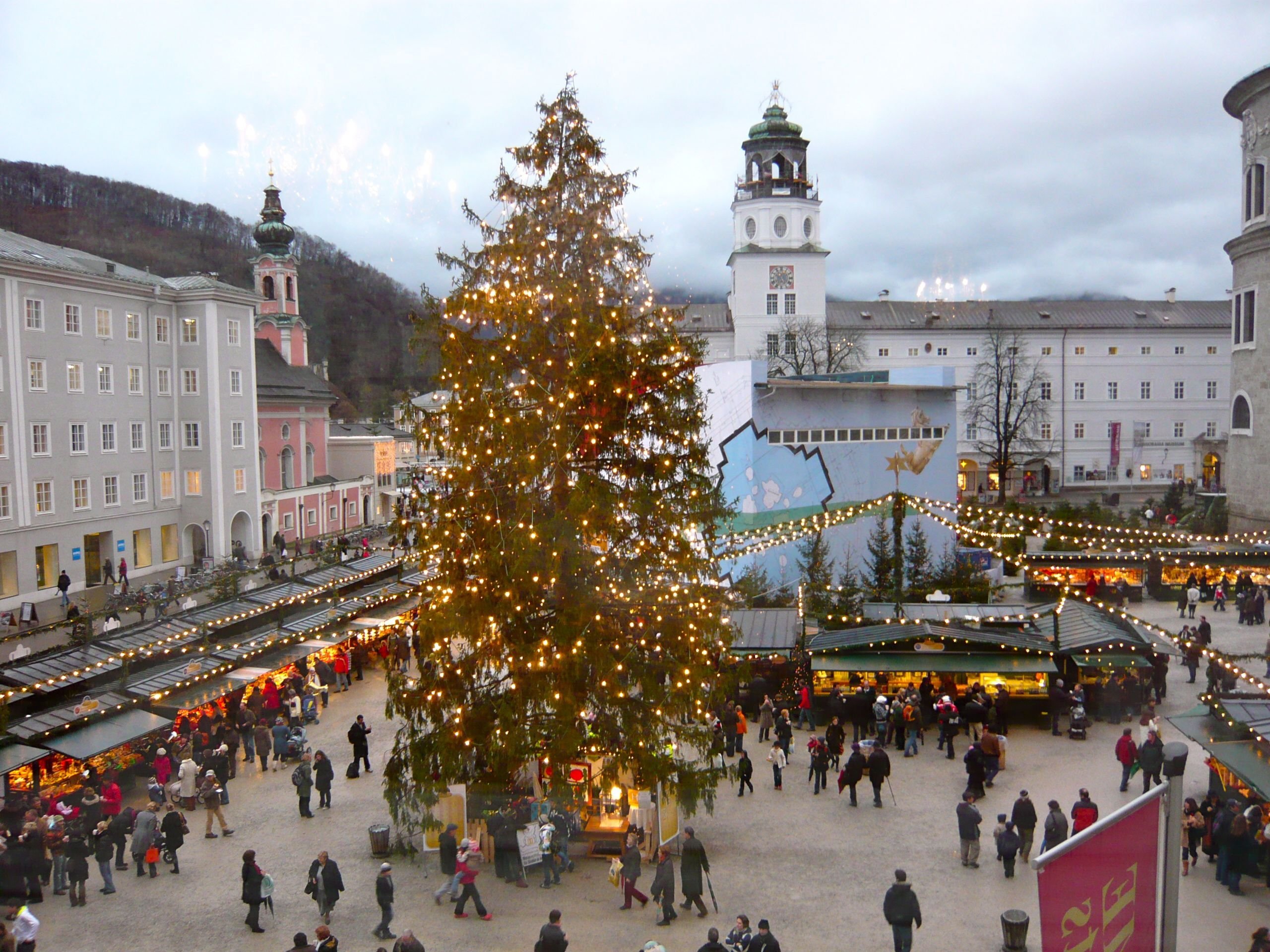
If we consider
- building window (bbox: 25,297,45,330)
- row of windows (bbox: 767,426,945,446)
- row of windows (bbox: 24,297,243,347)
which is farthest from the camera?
row of windows (bbox: 24,297,243,347)

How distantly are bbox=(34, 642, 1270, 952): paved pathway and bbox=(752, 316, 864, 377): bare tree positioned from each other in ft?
133

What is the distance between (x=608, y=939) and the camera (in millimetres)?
11297

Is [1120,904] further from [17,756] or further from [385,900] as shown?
[17,756]

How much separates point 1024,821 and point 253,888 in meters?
9.42

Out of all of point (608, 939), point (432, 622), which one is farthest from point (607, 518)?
point (608, 939)

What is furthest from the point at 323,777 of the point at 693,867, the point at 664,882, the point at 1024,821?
the point at 1024,821

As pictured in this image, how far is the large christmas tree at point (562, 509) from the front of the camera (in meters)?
12.3

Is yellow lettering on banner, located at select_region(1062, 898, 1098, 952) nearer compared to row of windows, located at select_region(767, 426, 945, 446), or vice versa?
yellow lettering on banner, located at select_region(1062, 898, 1098, 952)

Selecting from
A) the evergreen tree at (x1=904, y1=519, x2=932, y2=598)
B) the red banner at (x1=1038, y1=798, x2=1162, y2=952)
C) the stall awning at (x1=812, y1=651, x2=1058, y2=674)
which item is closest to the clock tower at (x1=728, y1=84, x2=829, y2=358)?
the evergreen tree at (x1=904, y1=519, x2=932, y2=598)

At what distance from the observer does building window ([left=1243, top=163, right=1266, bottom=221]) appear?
37375 mm

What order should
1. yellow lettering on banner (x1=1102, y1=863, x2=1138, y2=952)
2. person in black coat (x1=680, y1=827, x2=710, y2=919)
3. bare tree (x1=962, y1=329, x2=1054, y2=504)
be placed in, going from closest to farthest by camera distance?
yellow lettering on banner (x1=1102, y1=863, x2=1138, y2=952) < person in black coat (x1=680, y1=827, x2=710, y2=919) < bare tree (x1=962, y1=329, x2=1054, y2=504)

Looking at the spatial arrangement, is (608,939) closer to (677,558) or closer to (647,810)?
(647,810)

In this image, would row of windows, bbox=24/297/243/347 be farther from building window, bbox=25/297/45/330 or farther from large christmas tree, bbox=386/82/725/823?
large christmas tree, bbox=386/82/725/823

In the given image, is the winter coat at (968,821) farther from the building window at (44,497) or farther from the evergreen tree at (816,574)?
the building window at (44,497)
